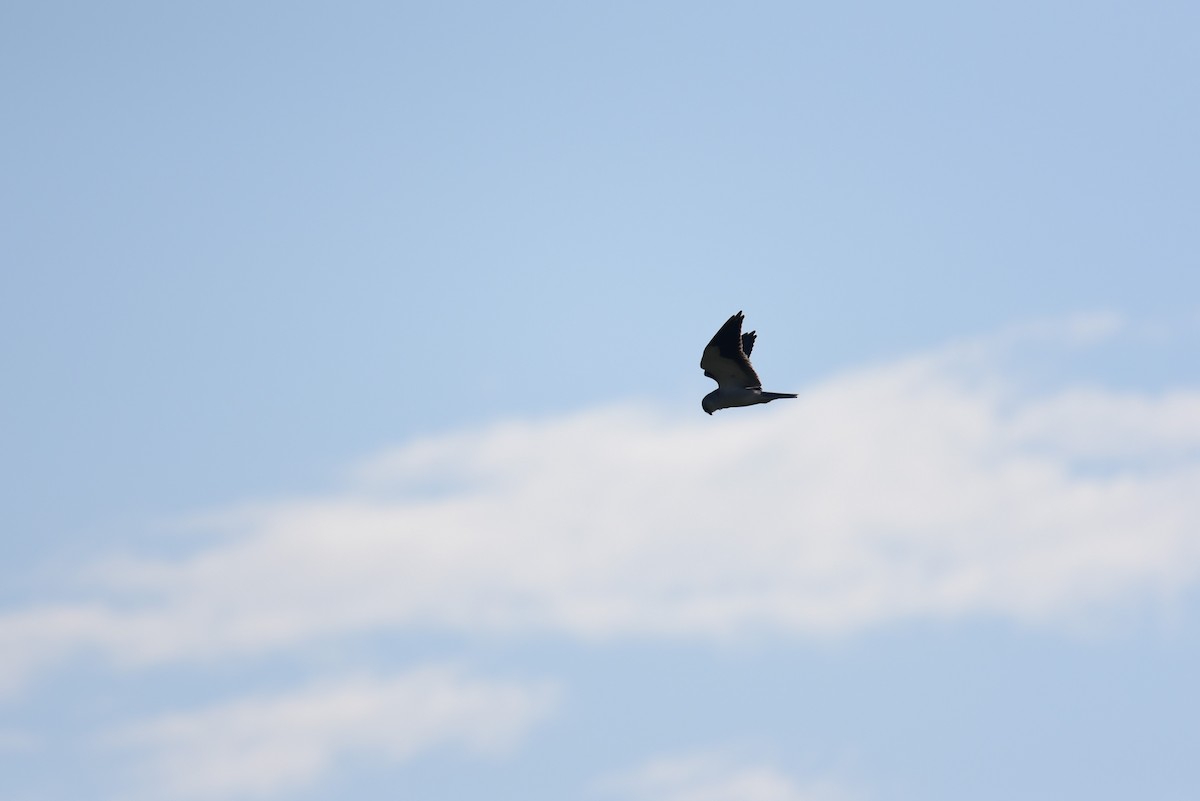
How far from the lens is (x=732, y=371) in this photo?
66125 millimetres

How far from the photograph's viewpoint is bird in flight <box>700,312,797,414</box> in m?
64.9

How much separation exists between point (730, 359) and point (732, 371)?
698mm

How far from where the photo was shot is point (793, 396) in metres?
65.0

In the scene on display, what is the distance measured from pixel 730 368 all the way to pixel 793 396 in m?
2.48

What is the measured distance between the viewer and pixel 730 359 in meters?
65.6

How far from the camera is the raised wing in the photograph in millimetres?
64875

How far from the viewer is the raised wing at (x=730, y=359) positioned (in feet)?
213

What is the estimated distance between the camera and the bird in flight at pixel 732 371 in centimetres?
6494

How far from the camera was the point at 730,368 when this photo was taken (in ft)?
217
